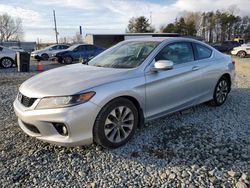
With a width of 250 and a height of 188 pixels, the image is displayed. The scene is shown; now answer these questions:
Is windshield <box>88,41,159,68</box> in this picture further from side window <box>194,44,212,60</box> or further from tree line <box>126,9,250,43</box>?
tree line <box>126,9,250,43</box>

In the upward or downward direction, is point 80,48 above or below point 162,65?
above

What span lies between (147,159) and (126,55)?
1789mm

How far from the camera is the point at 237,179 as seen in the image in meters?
2.74

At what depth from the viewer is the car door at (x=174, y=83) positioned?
3732 mm

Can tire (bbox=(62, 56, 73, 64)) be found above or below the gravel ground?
above

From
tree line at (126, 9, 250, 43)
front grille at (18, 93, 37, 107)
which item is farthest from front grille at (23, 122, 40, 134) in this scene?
tree line at (126, 9, 250, 43)

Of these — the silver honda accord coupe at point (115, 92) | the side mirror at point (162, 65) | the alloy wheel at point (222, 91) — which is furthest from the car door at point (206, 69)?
the side mirror at point (162, 65)

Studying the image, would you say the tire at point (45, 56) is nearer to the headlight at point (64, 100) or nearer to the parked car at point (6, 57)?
the parked car at point (6, 57)

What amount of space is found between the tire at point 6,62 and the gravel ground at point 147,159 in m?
10.8

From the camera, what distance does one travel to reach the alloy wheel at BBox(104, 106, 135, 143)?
3312 mm

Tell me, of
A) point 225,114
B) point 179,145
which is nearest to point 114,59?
point 179,145

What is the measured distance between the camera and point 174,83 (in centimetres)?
402

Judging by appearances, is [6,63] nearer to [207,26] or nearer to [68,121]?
[68,121]

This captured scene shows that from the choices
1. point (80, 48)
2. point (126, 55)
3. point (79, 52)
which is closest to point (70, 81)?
point (126, 55)
